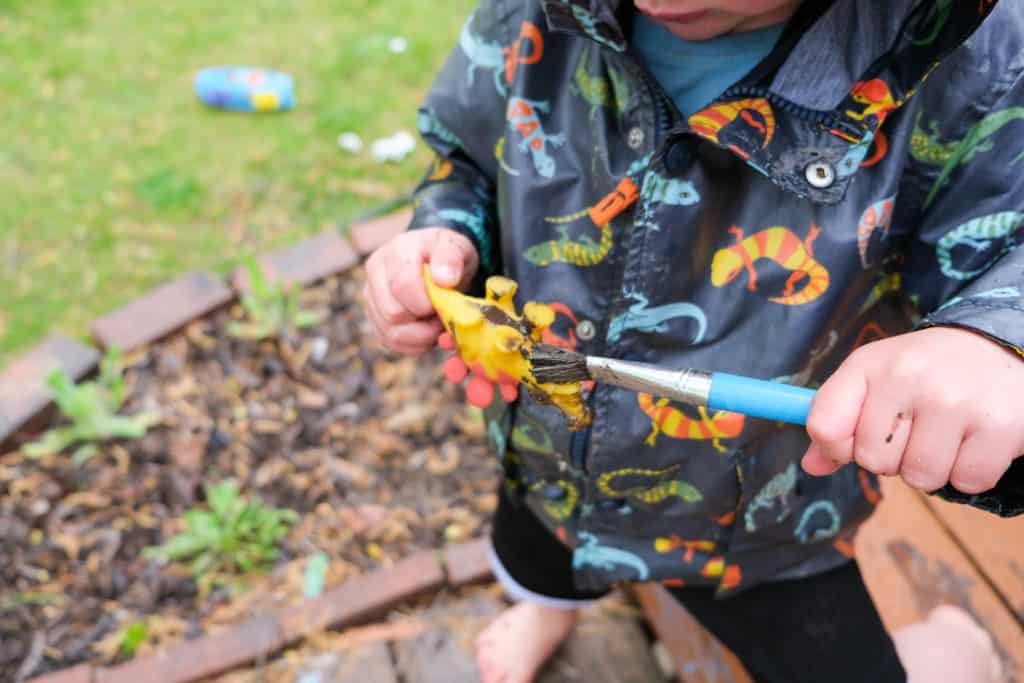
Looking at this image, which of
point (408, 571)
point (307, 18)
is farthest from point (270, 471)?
point (307, 18)

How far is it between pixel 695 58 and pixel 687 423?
1.53 feet

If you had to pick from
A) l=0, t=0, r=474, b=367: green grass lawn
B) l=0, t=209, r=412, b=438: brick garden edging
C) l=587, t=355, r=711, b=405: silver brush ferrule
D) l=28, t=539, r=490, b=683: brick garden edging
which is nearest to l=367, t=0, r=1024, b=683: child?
l=587, t=355, r=711, b=405: silver brush ferrule

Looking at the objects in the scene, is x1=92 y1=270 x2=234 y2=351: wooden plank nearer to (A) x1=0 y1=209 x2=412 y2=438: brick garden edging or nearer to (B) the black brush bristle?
(A) x1=0 y1=209 x2=412 y2=438: brick garden edging

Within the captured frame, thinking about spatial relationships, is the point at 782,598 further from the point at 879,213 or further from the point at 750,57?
the point at 750,57

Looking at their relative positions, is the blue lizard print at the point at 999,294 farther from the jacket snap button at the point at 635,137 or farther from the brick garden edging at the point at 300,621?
the brick garden edging at the point at 300,621

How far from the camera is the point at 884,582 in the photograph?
1655 millimetres

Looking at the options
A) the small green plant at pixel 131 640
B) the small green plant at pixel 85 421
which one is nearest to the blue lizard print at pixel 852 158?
the small green plant at pixel 131 640

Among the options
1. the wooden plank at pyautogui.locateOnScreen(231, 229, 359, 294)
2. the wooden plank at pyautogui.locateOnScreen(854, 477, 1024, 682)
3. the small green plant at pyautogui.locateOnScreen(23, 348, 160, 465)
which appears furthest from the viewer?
the wooden plank at pyautogui.locateOnScreen(231, 229, 359, 294)

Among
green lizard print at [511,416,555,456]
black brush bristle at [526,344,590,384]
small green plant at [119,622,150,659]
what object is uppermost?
black brush bristle at [526,344,590,384]

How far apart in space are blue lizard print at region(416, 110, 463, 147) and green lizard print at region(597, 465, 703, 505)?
1.76 ft

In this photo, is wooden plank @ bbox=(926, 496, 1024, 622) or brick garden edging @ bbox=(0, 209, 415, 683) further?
brick garden edging @ bbox=(0, 209, 415, 683)

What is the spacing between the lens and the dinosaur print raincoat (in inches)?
38.9

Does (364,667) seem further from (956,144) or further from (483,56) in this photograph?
(956,144)

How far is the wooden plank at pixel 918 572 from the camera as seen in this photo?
5.05ft
